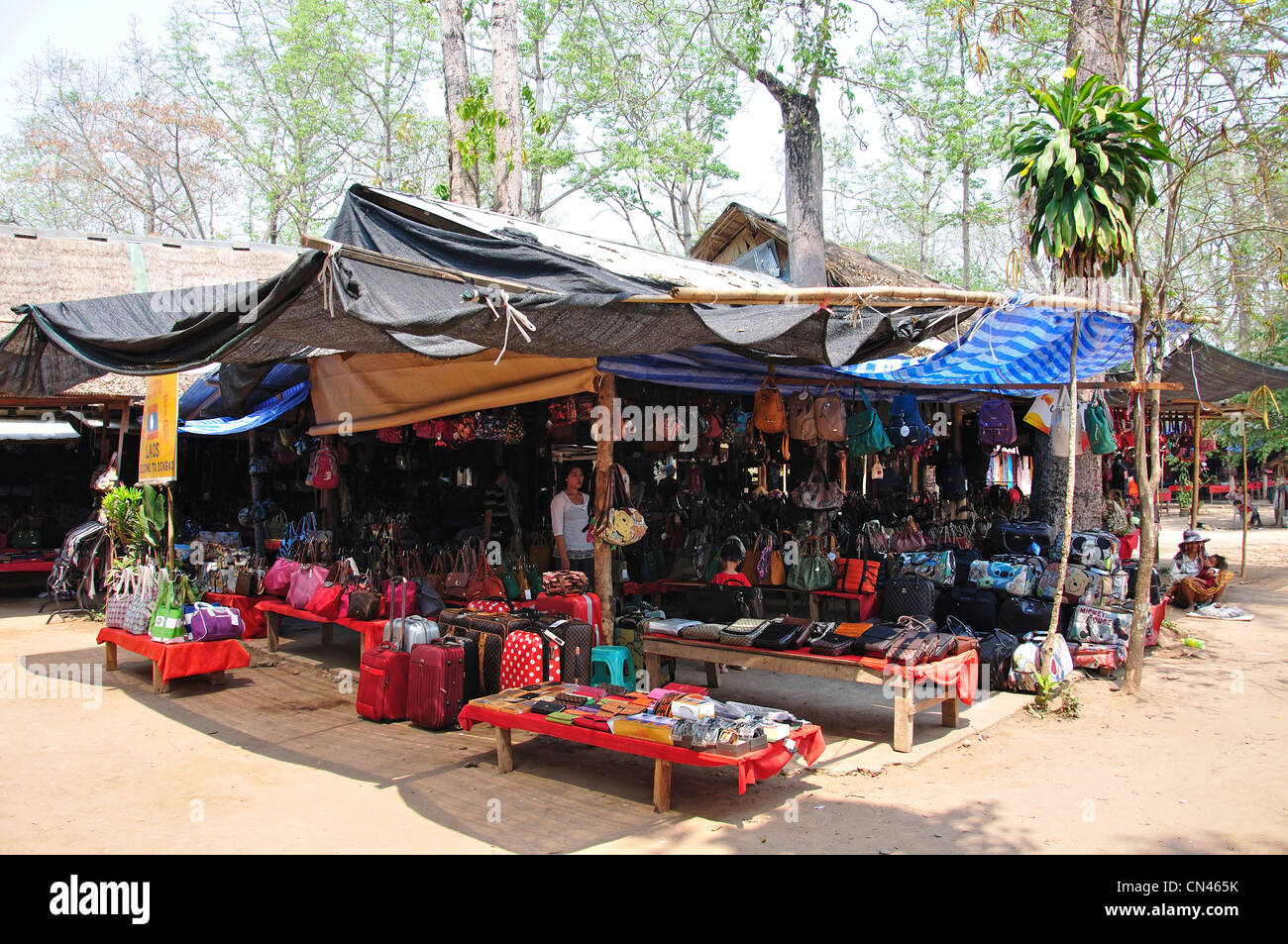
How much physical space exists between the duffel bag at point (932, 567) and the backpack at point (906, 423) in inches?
44.8

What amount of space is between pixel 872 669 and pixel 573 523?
119 inches

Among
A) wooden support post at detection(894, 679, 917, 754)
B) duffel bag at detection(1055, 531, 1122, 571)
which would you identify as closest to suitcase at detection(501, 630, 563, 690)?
wooden support post at detection(894, 679, 917, 754)

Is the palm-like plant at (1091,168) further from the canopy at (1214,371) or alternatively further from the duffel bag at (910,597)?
the canopy at (1214,371)

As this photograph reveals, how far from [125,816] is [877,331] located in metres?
4.81

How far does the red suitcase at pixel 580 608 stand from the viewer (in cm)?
621

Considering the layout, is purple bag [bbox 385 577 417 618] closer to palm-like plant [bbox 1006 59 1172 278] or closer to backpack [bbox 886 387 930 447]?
backpack [bbox 886 387 930 447]

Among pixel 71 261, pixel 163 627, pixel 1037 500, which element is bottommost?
pixel 163 627

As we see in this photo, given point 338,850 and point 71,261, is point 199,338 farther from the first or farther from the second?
point 71,261

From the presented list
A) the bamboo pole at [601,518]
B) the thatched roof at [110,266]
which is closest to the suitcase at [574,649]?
the bamboo pole at [601,518]

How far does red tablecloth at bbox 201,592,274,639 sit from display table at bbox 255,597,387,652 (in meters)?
0.15

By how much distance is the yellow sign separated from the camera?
6.91m

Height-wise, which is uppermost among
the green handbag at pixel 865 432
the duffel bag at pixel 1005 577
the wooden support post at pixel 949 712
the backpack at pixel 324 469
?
the green handbag at pixel 865 432

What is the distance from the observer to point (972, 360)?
6.96m
